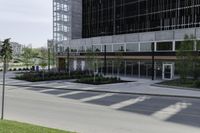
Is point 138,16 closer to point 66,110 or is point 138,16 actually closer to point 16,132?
point 66,110

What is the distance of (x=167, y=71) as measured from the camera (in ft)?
132

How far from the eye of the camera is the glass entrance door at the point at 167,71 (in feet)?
130

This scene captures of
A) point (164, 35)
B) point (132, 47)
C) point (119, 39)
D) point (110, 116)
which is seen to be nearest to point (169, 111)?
point (110, 116)

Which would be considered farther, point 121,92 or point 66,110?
point 121,92

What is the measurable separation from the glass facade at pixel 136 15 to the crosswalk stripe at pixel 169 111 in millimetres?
30866

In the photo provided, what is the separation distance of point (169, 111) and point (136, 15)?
43.0 meters

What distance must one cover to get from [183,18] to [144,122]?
128 ft

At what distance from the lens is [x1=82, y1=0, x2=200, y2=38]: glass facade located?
4919cm

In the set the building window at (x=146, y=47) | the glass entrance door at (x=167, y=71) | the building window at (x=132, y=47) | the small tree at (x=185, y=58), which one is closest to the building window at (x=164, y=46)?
the building window at (x=146, y=47)

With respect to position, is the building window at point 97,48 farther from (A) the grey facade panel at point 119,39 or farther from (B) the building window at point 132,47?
(B) the building window at point 132,47

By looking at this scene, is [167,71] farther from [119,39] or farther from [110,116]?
[110,116]

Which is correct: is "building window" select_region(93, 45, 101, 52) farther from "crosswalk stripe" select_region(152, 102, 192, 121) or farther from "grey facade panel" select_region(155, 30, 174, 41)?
"crosswalk stripe" select_region(152, 102, 192, 121)

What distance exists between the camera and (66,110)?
1683 cm

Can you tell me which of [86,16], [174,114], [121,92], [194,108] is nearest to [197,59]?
[121,92]
